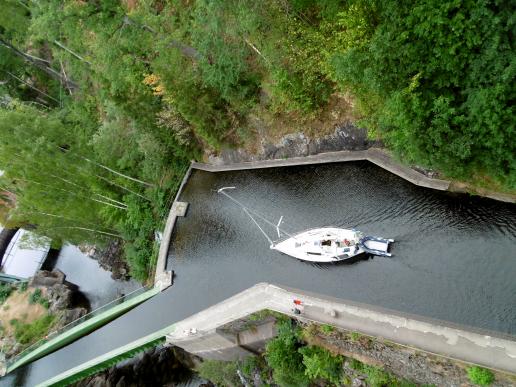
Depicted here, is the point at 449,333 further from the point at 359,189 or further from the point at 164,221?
the point at 164,221

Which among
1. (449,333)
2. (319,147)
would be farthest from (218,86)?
(449,333)

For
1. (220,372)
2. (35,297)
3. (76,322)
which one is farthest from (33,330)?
(220,372)

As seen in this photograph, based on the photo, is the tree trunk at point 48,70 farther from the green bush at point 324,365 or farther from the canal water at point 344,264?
the green bush at point 324,365

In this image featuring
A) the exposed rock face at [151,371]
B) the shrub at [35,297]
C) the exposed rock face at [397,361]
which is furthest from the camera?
the shrub at [35,297]

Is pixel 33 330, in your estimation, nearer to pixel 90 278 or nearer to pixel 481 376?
pixel 90 278

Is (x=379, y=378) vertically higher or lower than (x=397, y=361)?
lower

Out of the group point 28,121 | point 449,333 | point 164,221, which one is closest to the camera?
point 449,333

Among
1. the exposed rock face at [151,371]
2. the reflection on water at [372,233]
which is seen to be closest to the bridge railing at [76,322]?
the reflection on water at [372,233]
